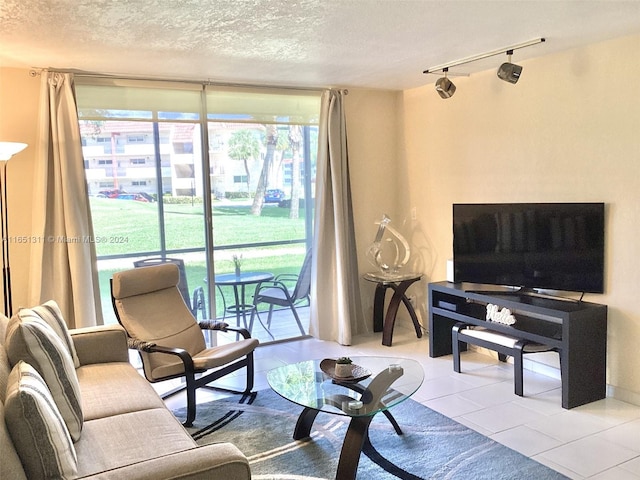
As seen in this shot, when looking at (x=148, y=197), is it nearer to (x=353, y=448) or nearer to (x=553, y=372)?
(x=353, y=448)

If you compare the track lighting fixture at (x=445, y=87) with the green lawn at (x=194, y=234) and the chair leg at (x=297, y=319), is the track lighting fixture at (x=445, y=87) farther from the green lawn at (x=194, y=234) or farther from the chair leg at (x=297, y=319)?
the chair leg at (x=297, y=319)

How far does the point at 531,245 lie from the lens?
13.1ft

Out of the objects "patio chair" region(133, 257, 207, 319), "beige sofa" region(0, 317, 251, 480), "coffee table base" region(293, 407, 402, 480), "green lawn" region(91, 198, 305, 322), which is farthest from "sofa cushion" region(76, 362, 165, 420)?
"patio chair" region(133, 257, 207, 319)

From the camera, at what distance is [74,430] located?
2.17 metres

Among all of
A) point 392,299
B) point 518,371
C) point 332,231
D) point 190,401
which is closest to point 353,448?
point 190,401

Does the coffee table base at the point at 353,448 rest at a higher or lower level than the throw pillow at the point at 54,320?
lower

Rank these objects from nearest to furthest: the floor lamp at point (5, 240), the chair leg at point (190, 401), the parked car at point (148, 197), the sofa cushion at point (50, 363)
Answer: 1. the sofa cushion at point (50, 363)
2. the chair leg at point (190, 401)
3. the floor lamp at point (5, 240)
4. the parked car at point (148, 197)

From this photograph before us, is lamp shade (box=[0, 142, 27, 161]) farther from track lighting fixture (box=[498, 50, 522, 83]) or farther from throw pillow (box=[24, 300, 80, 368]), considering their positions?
track lighting fixture (box=[498, 50, 522, 83])

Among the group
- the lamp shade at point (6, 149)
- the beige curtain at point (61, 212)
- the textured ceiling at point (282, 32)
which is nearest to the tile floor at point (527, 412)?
the beige curtain at point (61, 212)

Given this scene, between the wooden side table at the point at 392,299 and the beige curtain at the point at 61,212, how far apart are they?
8.15 feet

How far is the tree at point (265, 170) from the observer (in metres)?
4.93

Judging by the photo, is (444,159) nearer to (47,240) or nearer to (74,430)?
(47,240)

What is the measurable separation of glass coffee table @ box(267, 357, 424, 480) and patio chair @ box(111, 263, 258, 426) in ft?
1.82

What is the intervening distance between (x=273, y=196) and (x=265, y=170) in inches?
9.9
